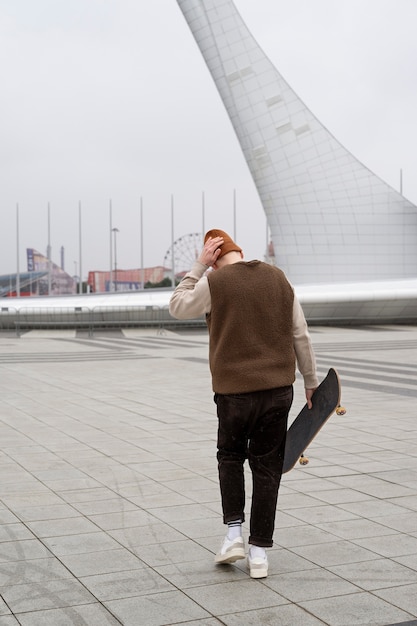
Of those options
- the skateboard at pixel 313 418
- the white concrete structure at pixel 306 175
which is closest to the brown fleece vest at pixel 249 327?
the skateboard at pixel 313 418

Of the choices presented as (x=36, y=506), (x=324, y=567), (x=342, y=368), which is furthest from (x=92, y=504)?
(x=342, y=368)

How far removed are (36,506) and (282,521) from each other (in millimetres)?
1298

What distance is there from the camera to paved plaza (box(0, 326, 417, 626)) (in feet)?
9.95

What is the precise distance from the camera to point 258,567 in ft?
11.0

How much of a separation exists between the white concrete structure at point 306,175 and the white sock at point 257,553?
81.3 feet

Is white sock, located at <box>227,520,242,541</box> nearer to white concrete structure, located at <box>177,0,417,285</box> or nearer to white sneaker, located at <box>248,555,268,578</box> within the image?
white sneaker, located at <box>248,555,268,578</box>

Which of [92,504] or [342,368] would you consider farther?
[342,368]

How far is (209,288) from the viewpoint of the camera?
3504 mm

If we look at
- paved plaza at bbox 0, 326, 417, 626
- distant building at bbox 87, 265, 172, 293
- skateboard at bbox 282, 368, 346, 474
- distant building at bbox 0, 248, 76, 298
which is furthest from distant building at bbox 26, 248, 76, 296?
skateboard at bbox 282, 368, 346, 474

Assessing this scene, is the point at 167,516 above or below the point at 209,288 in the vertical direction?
below

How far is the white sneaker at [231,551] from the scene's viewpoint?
3.43m

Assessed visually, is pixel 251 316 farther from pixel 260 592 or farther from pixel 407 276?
pixel 407 276

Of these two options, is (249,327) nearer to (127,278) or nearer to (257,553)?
(257,553)

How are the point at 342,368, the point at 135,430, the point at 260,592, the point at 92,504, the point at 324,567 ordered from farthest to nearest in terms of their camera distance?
the point at 342,368, the point at 135,430, the point at 92,504, the point at 324,567, the point at 260,592
